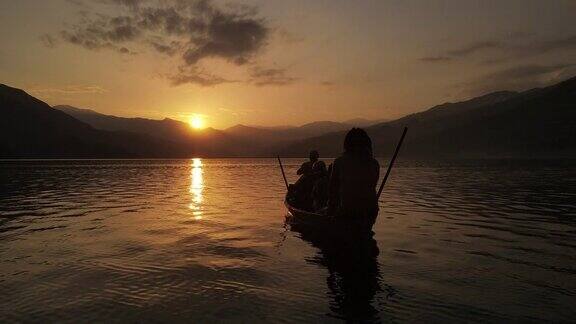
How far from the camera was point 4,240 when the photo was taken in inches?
635

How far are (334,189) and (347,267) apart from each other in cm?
251

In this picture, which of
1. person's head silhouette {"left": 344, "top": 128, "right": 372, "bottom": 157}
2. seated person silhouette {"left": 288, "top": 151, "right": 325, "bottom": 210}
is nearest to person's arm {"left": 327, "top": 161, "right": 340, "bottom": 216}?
person's head silhouette {"left": 344, "top": 128, "right": 372, "bottom": 157}

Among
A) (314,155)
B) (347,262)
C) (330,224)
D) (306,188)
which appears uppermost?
(314,155)

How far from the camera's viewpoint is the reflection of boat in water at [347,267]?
857cm

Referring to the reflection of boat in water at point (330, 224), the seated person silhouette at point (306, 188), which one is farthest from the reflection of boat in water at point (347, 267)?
the seated person silhouette at point (306, 188)

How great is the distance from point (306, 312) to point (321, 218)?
23.5 feet

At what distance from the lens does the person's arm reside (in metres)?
12.4

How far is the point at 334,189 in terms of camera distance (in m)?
13.1

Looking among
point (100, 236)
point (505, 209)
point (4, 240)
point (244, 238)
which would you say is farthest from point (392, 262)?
point (505, 209)

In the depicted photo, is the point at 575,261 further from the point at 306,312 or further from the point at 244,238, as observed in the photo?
the point at 244,238

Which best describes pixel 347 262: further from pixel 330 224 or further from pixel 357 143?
pixel 357 143

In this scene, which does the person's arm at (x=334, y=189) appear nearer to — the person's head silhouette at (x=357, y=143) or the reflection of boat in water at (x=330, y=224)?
the reflection of boat in water at (x=330, y=224)

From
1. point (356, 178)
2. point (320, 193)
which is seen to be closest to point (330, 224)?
point (356, 178)

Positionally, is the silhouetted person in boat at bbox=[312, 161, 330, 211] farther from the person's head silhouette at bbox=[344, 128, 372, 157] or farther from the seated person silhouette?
the person's head silhouette at bbox=[344, 128, 372, 157]
